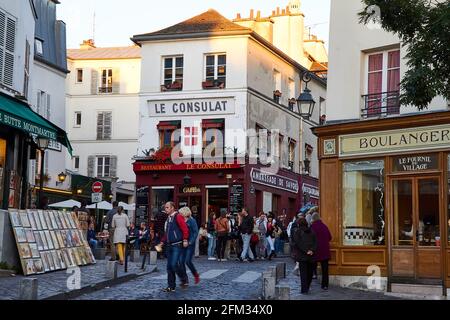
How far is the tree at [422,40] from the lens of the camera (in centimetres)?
1100

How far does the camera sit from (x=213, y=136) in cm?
3656

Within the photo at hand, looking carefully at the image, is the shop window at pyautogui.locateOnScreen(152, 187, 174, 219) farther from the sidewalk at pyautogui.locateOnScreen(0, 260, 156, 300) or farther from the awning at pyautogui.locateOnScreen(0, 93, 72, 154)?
the sidewalk at pyautogui.locateOnScreen(0, 260, 156, 300)

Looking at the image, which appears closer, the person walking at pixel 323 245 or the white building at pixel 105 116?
the person walking at pixel 323 245

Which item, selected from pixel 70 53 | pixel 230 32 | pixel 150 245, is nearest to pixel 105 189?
pixel 70 53

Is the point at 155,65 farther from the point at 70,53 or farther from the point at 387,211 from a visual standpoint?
the point at 387,211

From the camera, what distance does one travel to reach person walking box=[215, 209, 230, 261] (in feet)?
86.6

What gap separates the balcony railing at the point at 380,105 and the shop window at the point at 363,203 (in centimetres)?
125

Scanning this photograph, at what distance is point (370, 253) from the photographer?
17859 mm

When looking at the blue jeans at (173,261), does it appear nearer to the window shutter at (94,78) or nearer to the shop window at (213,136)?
the shop window at (213,136)

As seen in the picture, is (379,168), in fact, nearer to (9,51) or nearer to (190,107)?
(9,51)

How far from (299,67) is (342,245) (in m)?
24.7

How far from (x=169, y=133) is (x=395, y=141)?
20665mm

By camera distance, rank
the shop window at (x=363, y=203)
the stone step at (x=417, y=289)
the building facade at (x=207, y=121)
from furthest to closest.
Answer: the building facade at (x=207, y=121) → the shop window at (x=363, y=203) → the stone step at (x=417, y=289)

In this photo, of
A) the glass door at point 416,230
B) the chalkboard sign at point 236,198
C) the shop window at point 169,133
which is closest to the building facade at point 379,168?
the glass door at point 416,230
